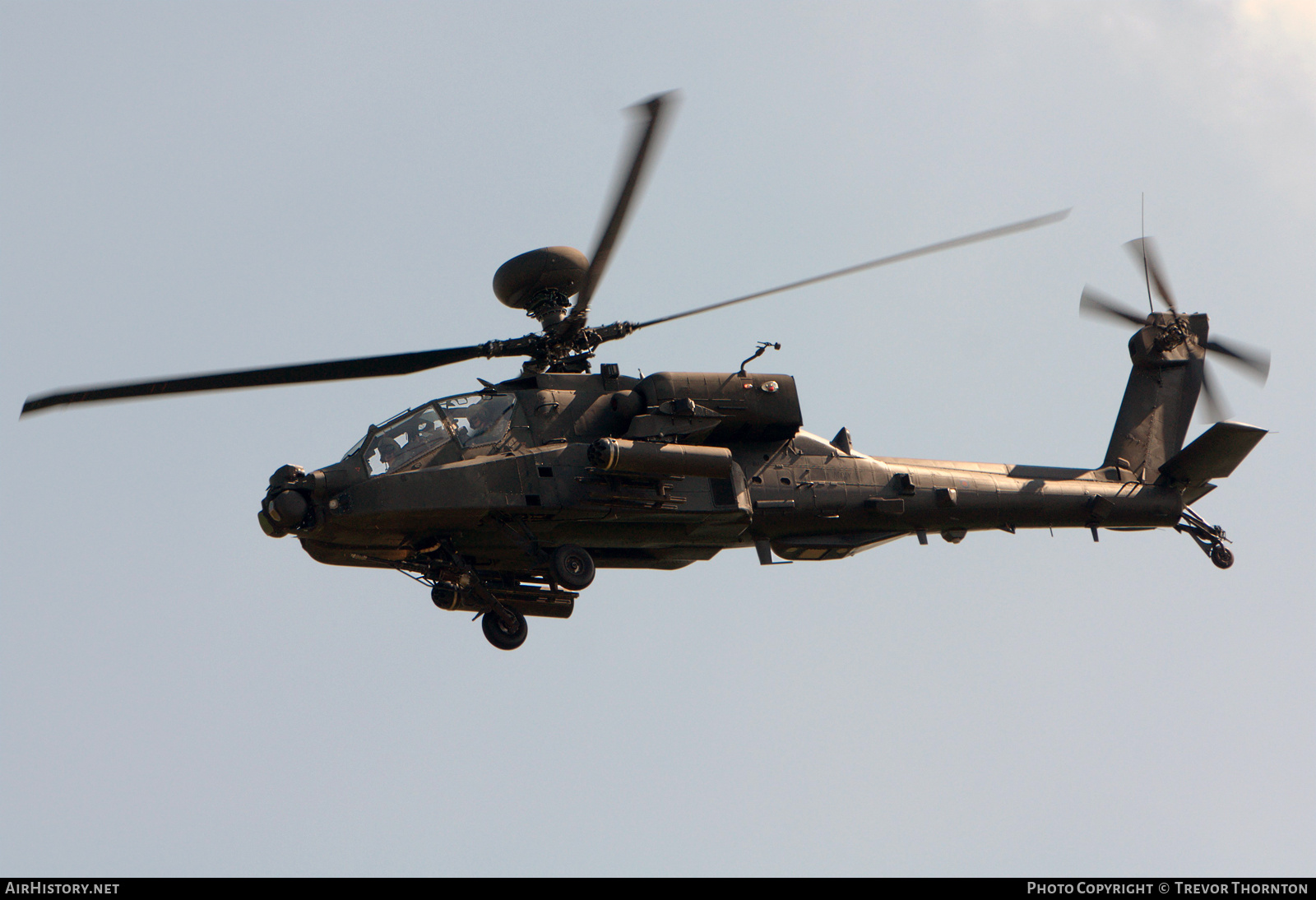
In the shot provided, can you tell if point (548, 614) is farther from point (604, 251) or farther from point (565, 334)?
point (604, 251)

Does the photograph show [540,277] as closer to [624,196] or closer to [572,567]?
[624,196]

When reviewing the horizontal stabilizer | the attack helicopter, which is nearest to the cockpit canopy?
the attack helicopter

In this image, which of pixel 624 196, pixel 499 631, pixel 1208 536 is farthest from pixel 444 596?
pixel 1208 536

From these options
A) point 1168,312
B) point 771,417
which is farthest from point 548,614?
point 1168,312

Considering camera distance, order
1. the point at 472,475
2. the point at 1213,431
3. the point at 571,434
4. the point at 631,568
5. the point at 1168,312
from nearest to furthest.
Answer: the point at 472,475 → the point at 571,434 → the point at 631,568 → the point at 1213,431 → the point at 1168,312

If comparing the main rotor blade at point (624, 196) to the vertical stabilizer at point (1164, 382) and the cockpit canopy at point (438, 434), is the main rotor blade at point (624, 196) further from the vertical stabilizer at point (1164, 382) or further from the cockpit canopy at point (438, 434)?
the vertical stabilizer at point (1164, 382)

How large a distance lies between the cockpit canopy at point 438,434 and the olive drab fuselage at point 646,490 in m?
0.05

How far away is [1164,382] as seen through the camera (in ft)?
82.3

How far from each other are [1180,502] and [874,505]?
19.7 feet

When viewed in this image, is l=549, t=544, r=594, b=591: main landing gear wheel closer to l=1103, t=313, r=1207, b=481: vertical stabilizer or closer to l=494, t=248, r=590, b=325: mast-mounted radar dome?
l=494, t=248, r=590, b=325: mast-mounted radar dome

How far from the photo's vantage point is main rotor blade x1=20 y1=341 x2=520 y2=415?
16.3 meters

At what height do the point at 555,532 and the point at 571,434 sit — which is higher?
the point at 571,434

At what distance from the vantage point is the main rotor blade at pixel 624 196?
1599 centimetres
